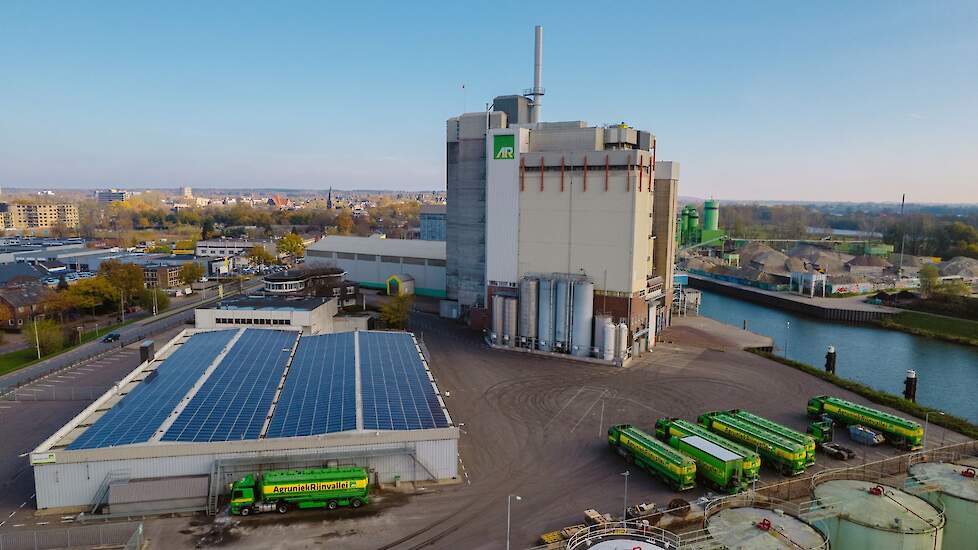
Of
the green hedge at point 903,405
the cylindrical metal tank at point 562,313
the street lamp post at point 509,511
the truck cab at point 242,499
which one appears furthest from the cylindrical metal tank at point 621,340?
the truck cab at point 242,499

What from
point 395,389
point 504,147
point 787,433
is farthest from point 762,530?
point 504,147

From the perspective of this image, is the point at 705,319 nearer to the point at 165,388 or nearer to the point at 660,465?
the point at 660,465

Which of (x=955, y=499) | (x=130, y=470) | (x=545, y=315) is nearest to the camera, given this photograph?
(x=955, y=499)

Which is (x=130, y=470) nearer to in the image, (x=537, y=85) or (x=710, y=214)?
(x=537, y=85)

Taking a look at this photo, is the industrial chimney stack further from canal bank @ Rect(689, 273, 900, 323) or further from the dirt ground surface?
canal bank @ Rect(689, 273, 900, 323)

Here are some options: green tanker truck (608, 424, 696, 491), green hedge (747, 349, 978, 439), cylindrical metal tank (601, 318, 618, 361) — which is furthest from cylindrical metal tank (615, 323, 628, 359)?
green tanker truck (608, 424, 696, 491)
